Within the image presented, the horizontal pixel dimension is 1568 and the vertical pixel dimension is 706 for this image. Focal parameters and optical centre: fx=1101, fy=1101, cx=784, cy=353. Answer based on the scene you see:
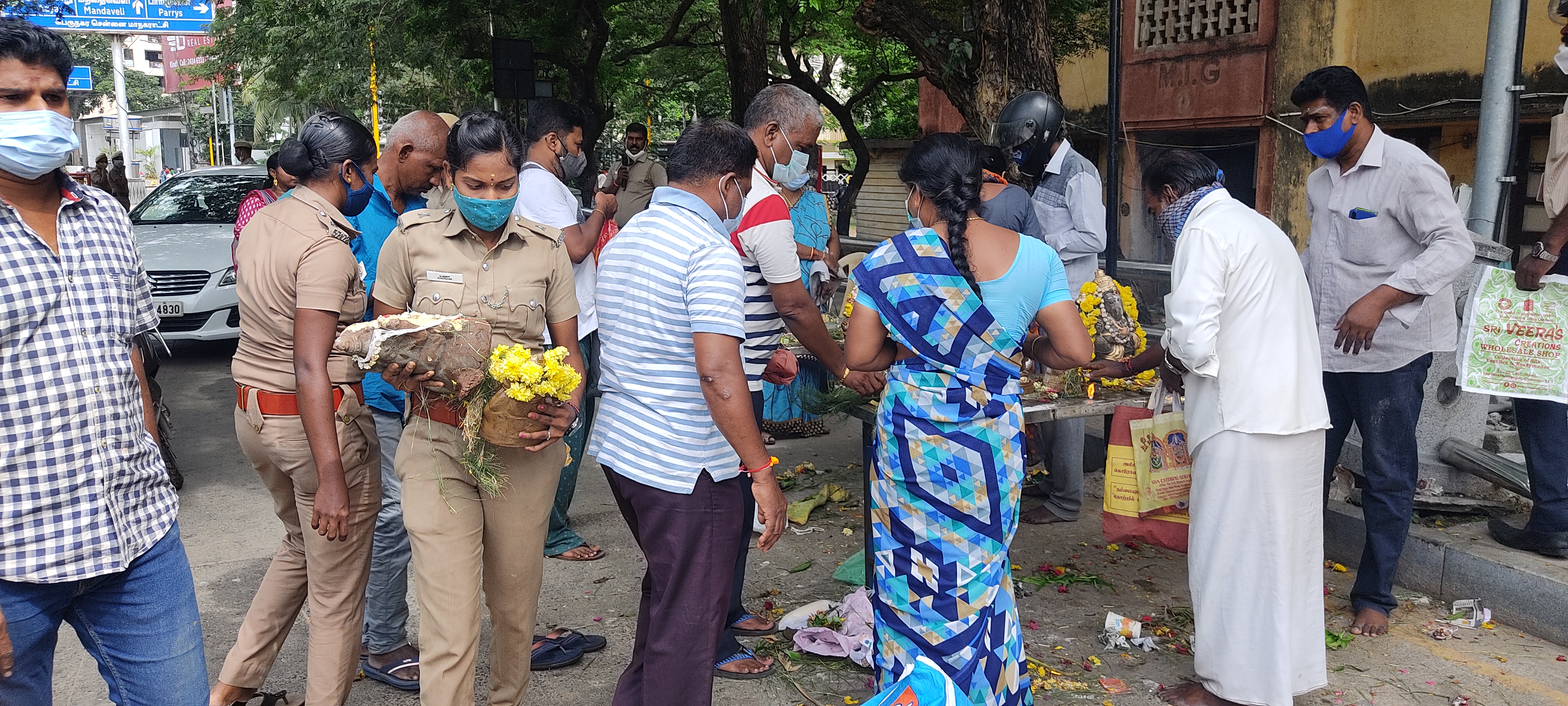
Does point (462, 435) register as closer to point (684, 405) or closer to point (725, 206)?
point (684, 405)

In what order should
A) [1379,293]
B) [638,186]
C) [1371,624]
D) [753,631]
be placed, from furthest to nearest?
[638,186] → [753,631] → [1371,624] → [1379,293]

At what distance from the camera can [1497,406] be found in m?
6.47

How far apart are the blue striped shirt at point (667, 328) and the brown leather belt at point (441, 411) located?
43cm

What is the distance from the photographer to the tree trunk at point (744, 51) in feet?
44.9

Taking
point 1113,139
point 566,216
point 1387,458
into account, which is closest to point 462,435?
point 566,216

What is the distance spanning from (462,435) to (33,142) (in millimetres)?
1219

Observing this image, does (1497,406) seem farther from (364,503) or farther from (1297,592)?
(364,503)

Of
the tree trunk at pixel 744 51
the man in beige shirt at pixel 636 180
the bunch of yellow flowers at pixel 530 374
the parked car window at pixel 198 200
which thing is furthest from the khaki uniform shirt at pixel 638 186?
the bunch of yellow flowers at pixel 530 374

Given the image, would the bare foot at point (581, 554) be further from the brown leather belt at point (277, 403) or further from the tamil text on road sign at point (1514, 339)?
the tamil text on road sign at point (1514, 339)

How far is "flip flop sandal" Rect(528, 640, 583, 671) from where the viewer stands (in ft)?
13.6

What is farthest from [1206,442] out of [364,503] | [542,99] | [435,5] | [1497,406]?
[435,5]

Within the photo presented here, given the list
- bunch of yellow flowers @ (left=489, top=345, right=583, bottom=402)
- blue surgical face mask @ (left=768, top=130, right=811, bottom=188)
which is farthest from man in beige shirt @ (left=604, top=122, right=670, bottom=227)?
bunch of yellow flowers @ (left=489, top=345, right=583, bottom=402)

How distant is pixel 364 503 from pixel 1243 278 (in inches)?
112

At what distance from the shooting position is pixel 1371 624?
4.30 metres
